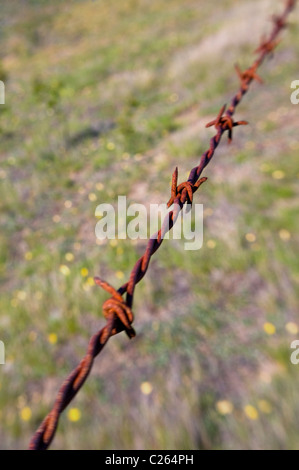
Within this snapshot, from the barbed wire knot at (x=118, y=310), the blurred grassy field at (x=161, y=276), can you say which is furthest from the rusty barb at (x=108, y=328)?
the blurred grassy field at (x=161, y=276)

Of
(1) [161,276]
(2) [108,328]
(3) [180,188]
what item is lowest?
(2) [108,328]

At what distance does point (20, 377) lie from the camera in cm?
250

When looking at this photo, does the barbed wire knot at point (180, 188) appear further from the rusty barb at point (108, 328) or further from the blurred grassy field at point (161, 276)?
the blurred grassy field at point (161, 276)

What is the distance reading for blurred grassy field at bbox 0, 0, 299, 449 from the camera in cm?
205

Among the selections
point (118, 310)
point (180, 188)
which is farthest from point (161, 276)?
point (118, 310)

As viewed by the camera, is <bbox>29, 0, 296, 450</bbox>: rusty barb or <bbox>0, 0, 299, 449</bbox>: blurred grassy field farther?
<bbox>0, 0, 299, 449</bbox>: blurred grassy field

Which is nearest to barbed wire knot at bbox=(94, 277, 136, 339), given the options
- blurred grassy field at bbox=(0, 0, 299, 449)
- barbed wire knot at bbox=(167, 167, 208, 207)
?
barbed wire knot at bbox=(167, 167, 208, 207)

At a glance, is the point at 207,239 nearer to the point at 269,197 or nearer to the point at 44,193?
the point at 269,197

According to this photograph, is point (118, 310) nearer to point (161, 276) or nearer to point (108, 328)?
point (108, 328)

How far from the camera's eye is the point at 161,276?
2.97 meters

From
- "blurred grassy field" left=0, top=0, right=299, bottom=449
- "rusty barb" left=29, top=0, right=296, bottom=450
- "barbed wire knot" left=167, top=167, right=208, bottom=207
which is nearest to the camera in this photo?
"rusty barb" left=29, top=0, right=296, bottom=450

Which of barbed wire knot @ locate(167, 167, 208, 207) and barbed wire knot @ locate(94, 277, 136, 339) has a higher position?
barbed wire knot @ locate(167, 167, 208, 207)

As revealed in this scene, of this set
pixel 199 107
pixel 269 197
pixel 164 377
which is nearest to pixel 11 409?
pixel 164 377

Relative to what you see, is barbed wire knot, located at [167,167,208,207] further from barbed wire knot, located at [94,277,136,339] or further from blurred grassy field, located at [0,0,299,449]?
blurred grassy field, located at [0,0,299,449]
